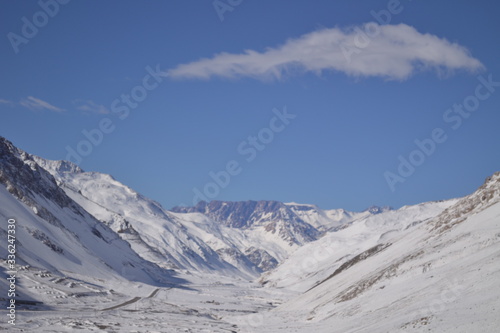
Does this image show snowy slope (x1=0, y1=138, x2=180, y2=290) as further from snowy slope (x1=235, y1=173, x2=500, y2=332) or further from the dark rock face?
snowy slope (x1=235, y1=173, x2=500, y2=332)

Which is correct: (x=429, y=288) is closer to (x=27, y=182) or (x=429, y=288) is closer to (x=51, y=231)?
(x=51, y=231)

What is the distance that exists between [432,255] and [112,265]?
124 m

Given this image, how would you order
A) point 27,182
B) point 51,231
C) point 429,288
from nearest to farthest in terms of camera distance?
point 429,288 < point 51,231 < point 27,182

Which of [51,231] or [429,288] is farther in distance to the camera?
[51,231]

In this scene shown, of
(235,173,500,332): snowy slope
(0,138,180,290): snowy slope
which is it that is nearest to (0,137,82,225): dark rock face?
(0,138,180,290): snowy slope

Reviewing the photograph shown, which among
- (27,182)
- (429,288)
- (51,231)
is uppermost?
(27,182)

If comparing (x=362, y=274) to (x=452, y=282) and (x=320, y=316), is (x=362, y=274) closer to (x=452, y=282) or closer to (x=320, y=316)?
(x=320, y=316)

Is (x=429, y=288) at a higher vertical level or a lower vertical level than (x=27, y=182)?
lower

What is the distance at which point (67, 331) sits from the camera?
4584cm

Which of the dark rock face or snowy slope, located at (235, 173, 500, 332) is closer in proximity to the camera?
snowy slope, located at (235, 173, 500, 332)

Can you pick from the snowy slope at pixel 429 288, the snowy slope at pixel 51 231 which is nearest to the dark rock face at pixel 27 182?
the snowy slope at pixel 51 231

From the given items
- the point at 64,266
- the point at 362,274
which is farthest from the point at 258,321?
the point at 64,266

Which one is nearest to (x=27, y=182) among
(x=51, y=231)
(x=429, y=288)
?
(x=51, y=231)

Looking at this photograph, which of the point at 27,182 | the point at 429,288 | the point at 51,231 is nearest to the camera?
the point at 429,288
